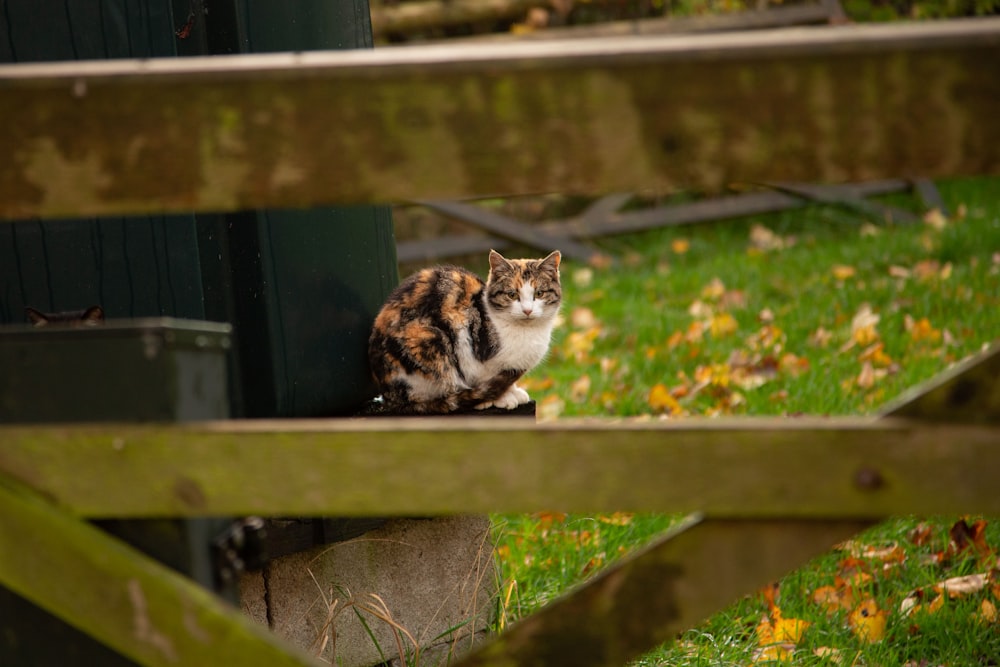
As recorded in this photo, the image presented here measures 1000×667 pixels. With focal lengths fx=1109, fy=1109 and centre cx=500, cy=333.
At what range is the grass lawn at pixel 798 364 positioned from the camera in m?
2.91

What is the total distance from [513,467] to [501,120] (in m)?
0.40

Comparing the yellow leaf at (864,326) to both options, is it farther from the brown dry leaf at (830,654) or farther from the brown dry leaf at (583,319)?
the brown dry leaf at (830,654)

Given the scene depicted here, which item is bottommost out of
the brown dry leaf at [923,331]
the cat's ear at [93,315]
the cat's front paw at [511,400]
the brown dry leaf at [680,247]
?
the brown dry leaf at [680,247]

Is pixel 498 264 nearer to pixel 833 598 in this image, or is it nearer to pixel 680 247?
pixel 833 598

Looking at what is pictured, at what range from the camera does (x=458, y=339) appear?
133 inches

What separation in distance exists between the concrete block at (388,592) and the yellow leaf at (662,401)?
177 centimetres

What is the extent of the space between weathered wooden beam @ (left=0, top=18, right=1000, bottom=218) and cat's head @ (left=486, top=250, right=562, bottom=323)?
2.39m

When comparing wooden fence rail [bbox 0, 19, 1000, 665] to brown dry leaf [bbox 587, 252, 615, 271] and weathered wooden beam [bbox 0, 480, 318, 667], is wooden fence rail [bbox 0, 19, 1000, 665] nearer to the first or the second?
weathered wooden beam [bbox 0, 480, 318, 667]

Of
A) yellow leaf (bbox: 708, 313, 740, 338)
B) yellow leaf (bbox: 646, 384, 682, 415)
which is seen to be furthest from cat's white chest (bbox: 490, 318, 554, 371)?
yellow leaf (bbox: 708, 313, 740, 338)

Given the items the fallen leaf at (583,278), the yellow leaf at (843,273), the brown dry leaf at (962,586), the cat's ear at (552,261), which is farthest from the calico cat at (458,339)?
the fallen leaf at (583,278)

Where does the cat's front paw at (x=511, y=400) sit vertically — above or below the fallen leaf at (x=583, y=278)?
above

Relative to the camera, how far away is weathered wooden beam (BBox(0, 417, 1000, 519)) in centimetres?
124

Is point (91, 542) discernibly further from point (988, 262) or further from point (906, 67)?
point (988, 262)

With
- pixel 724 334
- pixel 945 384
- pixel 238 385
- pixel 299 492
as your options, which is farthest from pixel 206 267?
pixel 724 334
